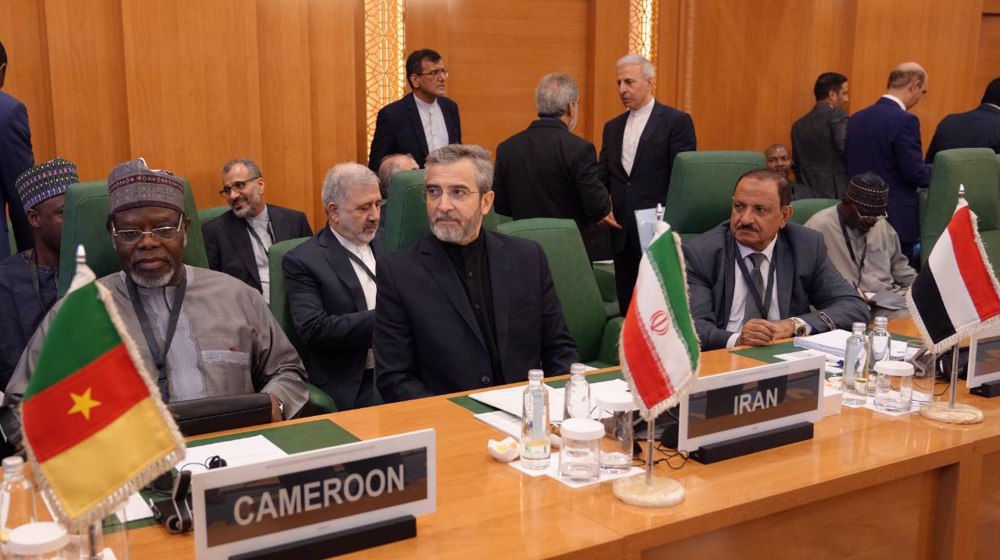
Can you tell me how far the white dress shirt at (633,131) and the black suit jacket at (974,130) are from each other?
2402 millimetres

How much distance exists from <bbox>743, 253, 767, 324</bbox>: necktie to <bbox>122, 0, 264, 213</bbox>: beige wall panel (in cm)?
289

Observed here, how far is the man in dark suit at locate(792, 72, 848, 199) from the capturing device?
23.9ft

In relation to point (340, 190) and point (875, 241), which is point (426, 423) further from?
point (875, 241)

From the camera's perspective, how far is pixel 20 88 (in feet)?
15.9

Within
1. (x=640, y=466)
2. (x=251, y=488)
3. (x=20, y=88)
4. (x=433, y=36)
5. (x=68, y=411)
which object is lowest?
(x=640, y=466)

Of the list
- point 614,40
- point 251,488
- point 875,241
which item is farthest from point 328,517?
point 614,40

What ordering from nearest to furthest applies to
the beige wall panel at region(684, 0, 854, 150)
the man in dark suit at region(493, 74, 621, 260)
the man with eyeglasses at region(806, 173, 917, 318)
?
the man with eyeglasses at region(806, 173, 917, 318), the man in dark suit at region(493, 74, 621, 260), the beige wall panel at region(684, 0, 854, 150)

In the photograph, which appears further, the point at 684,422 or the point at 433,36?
the point at 433,36

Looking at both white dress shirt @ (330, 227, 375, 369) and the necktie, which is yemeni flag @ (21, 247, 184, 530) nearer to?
white dress shirt @ (330, 227, 375, 369)

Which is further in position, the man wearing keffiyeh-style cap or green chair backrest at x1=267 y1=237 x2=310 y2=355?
green chair backrest at x1=267 y1=237 x2=310 y2=355

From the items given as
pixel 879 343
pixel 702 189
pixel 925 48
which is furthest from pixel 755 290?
pixel 925 48

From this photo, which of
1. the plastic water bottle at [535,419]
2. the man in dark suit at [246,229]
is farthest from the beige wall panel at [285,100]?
the plastic water bottle at [535,419]

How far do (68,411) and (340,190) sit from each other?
2.37 m

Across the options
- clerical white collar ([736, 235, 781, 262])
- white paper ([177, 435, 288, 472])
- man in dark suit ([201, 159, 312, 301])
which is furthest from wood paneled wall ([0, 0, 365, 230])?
white paper ([177, 435, 288, 472])
